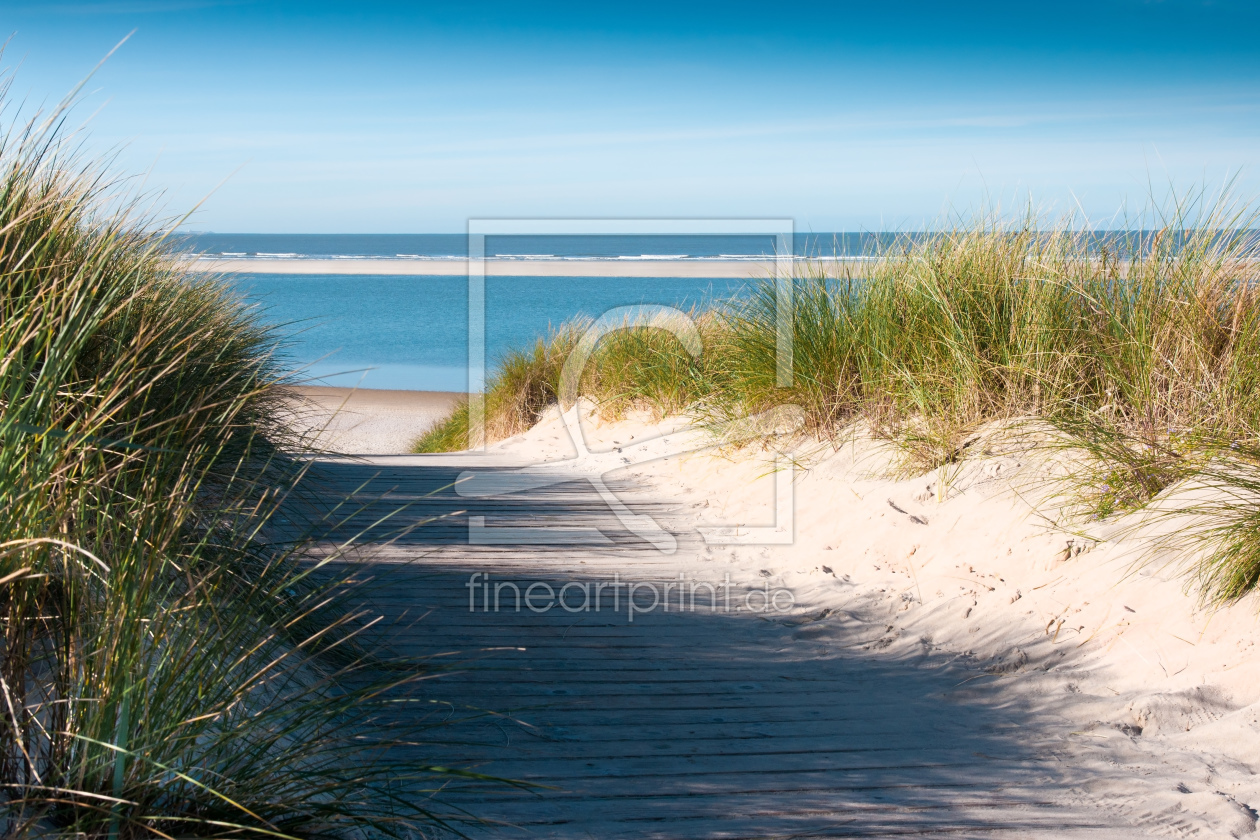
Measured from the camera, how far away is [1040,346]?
187 inches

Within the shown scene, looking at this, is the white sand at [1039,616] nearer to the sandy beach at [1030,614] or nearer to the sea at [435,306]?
the sandy beach at [1030,614]

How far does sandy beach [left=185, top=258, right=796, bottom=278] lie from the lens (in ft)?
Answer: 140

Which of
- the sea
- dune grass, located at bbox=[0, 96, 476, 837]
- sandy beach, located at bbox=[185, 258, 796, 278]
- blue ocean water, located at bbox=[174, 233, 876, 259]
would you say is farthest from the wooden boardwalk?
blue ocean water, located at bbox=[174, 233, 876, 259]

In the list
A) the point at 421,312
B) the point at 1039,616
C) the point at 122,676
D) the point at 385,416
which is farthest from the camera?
the point at 421,312

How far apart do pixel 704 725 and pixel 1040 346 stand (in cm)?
300

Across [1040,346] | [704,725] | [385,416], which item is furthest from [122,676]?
[385,416]

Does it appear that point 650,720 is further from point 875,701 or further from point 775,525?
point 775,525

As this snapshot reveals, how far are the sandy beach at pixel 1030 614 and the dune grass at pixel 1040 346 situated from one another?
0.24 m

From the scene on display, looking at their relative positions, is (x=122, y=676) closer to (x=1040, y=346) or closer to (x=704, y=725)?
(x=704, y=725)

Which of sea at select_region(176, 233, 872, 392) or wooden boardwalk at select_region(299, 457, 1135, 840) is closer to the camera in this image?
wooden boardwalk at select_region(299, 457, 1135, 840)

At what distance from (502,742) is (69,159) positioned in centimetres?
273

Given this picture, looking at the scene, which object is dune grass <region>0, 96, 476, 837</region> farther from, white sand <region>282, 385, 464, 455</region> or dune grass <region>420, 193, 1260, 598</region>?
white sand <region>282, 385, 464, 455</region>

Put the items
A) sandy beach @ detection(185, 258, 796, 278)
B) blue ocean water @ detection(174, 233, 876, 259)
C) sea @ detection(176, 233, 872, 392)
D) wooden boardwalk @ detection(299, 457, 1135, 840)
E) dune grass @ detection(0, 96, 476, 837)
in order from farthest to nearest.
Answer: blue ocean water @ detection(174, 233, 876, 259) < sandy beach @ detection(185, 258, 796, 278) < sea @ detection(176, 233, 872, 392) < wooden boardwalk @ detection(299, 457, 1135, 840) < dune grass @ detection(0, 96, 476, 837)

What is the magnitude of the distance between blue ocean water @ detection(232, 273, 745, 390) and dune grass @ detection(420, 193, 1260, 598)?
10.6 ft
